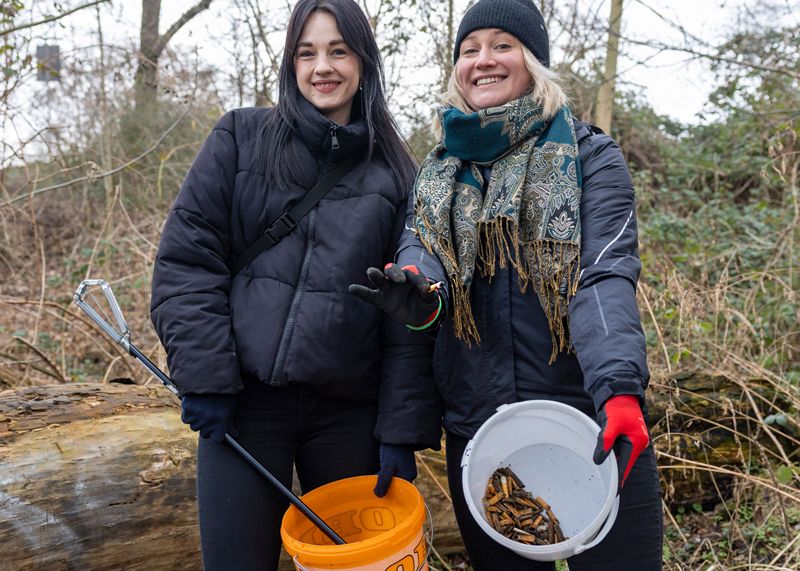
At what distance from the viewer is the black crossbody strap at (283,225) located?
2096mm

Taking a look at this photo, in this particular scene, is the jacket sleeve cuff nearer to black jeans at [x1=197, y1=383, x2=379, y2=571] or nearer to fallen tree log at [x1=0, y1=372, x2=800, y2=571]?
black jeans at [x1=197, y1=383, x2=379, y2=571]

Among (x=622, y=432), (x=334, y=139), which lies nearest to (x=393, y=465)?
(x=622, y=432)

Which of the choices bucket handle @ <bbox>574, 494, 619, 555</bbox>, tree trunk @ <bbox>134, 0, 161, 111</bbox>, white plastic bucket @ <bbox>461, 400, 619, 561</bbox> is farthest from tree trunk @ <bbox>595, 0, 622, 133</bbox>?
tree trunk @ <bbox>134, 0, 161, 111</bbox>

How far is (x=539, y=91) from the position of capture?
79.4 inches

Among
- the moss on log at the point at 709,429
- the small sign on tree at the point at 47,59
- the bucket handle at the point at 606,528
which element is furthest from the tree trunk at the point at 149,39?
the bucket handle at the point at 606,528

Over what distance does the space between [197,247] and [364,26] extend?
3.09 ft

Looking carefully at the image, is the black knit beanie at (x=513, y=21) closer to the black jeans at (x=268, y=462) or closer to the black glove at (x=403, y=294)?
the black glove at (x=403, y=294)

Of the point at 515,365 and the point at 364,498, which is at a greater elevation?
the point at 515,365

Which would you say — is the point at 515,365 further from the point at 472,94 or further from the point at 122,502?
the point at 122,502

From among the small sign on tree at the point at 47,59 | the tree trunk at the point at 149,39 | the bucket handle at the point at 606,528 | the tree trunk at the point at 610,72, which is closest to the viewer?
the bucket handle at the point at 606,528

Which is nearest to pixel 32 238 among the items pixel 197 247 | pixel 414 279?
pixel 197 247

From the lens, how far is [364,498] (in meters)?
2.18

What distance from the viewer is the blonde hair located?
2004 millimetres

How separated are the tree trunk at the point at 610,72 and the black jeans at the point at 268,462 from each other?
4348 millimetres
